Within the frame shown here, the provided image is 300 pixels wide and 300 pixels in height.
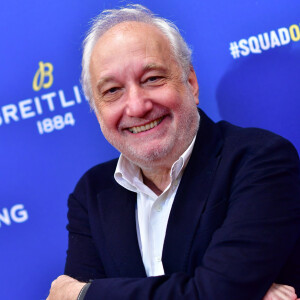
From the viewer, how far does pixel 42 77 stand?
234cm

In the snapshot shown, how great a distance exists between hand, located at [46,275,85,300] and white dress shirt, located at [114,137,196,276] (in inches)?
11.3

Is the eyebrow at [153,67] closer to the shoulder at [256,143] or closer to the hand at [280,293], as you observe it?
the shoulder at [256,143]

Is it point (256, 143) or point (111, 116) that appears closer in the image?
point (256, 143)

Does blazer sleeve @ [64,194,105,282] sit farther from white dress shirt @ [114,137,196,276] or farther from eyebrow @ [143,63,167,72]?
eyebrow @ [143,63,167,72]

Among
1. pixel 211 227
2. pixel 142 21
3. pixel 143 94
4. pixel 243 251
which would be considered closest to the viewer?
pixel 243 251

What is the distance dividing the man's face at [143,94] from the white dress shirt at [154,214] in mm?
70

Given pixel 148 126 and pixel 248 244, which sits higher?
pixel 148 126

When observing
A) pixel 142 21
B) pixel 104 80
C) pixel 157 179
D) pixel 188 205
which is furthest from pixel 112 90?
pixel 188 205

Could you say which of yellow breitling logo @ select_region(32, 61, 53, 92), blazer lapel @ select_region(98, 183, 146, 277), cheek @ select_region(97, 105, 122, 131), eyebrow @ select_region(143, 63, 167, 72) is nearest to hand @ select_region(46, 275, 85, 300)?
blazer lapel @ select_region(98, 183, 146, 277)

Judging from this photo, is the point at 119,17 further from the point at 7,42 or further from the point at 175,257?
the point at 175,257

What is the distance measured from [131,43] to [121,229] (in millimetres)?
719

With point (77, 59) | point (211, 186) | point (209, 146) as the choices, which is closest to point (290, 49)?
point (209, 146)

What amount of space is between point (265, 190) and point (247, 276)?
283mm

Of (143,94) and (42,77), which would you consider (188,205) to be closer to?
(143,94)
